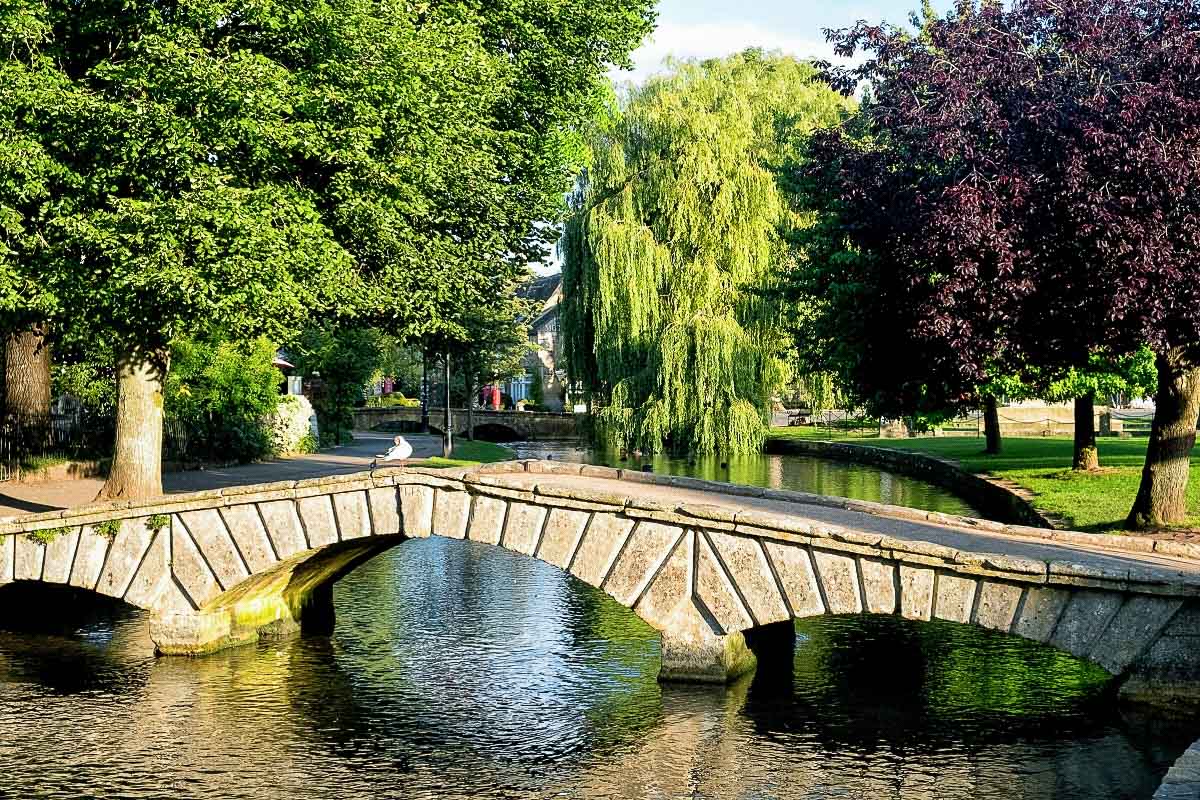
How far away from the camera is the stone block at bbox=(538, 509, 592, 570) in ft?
51.9

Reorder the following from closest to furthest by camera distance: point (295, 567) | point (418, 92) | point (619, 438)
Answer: point (295, 567) < point (418, 92) < point (619, 438)

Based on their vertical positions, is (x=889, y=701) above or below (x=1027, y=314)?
below

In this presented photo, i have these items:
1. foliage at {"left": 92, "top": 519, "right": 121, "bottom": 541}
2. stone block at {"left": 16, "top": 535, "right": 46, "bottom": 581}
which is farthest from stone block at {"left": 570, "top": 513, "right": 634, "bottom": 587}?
stone block at {"left": 16, "top": 535, "right": 46, "bottom": 581}

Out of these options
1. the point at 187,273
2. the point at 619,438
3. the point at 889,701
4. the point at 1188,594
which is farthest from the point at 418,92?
the point at 619,438

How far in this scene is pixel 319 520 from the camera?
16562mm

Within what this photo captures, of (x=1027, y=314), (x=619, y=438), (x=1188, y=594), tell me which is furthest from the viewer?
(x=619, y=438)

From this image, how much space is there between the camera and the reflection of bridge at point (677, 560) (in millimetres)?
13492

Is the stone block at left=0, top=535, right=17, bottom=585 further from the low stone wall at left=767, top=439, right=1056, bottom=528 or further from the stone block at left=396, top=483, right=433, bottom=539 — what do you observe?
the low stone wall at left=767, top=439, right=1056, bottom=528

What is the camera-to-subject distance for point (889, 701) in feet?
50.9

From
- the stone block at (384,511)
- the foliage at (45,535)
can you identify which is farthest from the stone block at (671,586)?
the foliage at (45,535)

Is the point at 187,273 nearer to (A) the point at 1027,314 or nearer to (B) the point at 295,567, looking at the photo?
(B) the point at 295,567

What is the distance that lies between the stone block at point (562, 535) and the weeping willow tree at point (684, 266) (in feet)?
93.9

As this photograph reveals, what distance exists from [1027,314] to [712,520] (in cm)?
925

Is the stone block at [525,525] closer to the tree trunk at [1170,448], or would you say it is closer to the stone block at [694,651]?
the stone block at [694,651]
